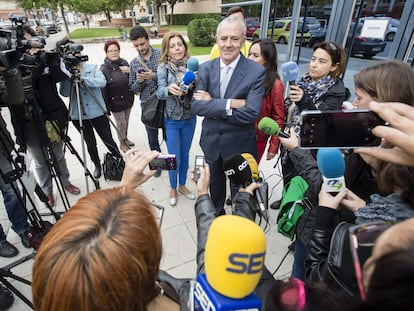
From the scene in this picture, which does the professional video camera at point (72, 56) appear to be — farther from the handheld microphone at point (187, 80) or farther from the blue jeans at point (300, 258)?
the blue jeans at point (300, 258)

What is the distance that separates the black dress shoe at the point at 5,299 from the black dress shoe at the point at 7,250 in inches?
18.9

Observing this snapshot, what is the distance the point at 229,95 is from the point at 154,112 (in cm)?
120

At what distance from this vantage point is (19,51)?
68.1 inches

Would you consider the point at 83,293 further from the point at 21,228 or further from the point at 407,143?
the point at 21,228

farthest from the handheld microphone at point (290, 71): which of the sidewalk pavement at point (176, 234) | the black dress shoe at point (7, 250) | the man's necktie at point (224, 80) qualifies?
the black dress shoe at point (7, 250)

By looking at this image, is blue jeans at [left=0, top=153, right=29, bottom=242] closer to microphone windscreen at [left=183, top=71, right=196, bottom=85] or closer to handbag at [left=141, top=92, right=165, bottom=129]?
handbag at [left=141, top=92, right=165, bottom=129]

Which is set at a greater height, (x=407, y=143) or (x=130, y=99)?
(x=407, y=143)

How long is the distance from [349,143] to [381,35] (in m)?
3.38

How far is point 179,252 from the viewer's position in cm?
254

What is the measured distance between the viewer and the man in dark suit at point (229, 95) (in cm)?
214

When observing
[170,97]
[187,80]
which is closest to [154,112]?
[170,97]

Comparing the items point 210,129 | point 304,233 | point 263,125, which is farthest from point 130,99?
point 304,233

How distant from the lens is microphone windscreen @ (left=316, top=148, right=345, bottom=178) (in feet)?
4.01

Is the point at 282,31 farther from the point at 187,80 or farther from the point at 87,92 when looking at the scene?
the point at 87,92
